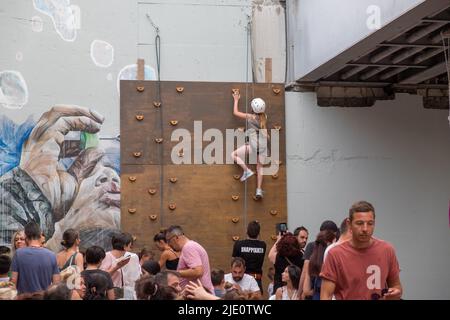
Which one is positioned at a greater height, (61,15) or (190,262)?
(61,15)

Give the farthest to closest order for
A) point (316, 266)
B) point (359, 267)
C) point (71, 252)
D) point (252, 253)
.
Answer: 1. point (252, 253)
2. point (71, 252)
3. point (316, 266)
4. point (359, 267)

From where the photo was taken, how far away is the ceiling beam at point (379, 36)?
8148 millimetres

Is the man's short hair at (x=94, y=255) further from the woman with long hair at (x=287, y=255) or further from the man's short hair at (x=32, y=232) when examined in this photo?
the woman with long hair at (x=287, y=255)

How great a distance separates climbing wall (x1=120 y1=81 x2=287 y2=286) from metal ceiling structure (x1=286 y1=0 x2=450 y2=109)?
4.60ft

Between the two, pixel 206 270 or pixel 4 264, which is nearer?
pixel 4 264

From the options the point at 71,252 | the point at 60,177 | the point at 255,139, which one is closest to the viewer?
the point at 71,252

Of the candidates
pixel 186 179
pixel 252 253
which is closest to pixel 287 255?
pixel 252 253

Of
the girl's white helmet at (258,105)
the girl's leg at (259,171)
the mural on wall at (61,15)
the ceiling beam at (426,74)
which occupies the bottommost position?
the girl's leg at (259,171)

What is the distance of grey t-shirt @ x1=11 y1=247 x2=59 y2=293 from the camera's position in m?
7.34

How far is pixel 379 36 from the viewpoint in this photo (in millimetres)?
9398

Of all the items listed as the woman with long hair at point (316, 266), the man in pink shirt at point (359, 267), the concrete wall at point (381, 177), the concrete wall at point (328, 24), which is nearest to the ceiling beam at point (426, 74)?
the concrete wall at point (381, 177)

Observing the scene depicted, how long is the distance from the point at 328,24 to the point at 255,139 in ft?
7.94

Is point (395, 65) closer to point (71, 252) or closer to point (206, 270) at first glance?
point (206, 270)

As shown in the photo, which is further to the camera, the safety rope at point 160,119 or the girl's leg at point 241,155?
the girl's leg at point 241,155
